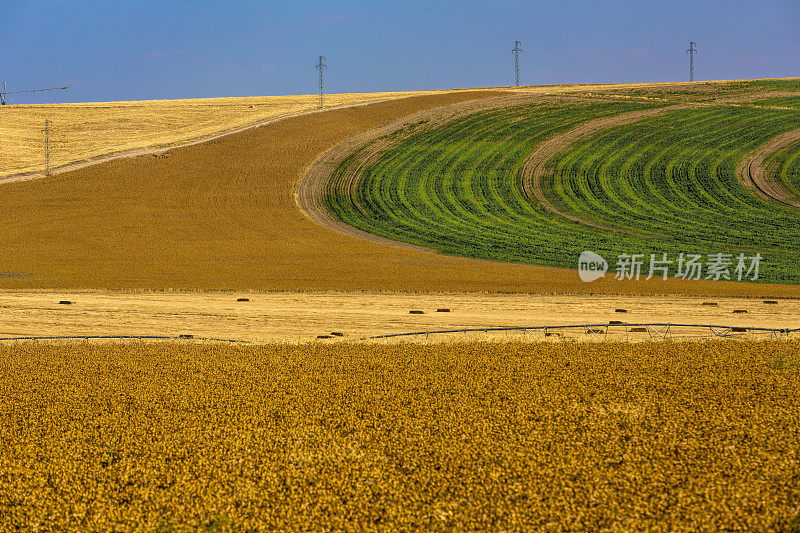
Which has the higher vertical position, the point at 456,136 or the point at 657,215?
the point at 456,136

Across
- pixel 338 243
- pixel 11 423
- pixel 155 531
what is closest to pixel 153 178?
pixel 338 243

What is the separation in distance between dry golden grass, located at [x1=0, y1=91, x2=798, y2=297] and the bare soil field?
147 centimetres

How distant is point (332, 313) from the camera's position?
80.5 ft

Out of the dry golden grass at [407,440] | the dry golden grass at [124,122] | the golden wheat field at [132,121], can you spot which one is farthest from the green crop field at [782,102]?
the dry golden grass at [407,440]

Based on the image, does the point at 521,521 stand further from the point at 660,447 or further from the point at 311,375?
the point at 311,375

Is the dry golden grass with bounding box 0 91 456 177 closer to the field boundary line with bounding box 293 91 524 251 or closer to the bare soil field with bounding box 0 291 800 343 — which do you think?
the field boundary line with bounding box 293 91 524 251

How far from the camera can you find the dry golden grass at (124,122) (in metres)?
59.7

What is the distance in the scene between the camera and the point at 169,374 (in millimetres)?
17031

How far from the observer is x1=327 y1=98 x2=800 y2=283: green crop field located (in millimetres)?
35781

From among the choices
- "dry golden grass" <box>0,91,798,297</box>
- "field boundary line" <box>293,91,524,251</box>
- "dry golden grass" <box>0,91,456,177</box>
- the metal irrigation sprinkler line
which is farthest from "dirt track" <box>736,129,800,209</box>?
"dry golden grass" <box>0,91,456,177</box>

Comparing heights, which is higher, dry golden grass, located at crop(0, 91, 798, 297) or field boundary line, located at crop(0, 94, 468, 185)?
field boundary line, located at crop(0, 94, 468, 185)

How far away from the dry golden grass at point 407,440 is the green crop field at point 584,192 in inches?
663

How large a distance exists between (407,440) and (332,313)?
487 inches

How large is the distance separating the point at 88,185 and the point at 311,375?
1581 inches
